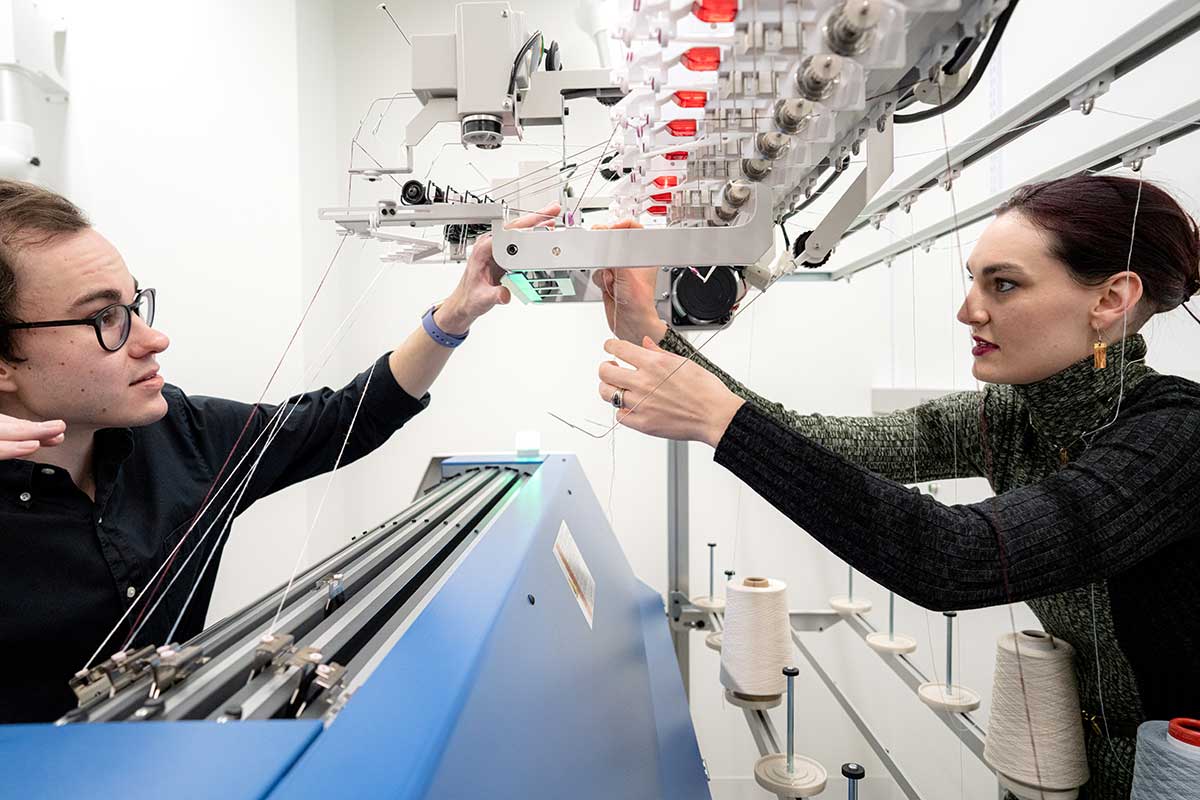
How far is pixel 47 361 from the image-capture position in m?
0.81

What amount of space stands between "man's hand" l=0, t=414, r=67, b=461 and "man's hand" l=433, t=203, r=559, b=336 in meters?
0.52

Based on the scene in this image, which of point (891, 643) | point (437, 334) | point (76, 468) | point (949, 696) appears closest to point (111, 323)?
point (76, 468)

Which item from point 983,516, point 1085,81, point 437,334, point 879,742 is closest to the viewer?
point 983,516

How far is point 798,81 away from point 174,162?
1.96 m

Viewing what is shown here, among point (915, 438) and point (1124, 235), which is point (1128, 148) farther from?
point (915, 438)

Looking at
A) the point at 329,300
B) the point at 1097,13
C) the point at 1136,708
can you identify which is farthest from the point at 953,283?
the point at 329,300

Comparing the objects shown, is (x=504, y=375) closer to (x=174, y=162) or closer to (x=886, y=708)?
(x=174, y=162)

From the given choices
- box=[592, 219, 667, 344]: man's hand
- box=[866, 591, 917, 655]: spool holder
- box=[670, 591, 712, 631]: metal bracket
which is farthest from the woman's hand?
box=[670, 591, 712, 631]: metal bracket

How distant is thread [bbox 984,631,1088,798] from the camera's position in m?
0.88

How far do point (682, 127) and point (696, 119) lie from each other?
29 mm

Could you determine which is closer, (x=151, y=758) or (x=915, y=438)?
(x=151, y=758)

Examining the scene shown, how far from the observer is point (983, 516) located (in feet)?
1.99

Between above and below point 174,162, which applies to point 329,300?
below

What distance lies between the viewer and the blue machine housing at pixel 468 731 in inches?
15.3
